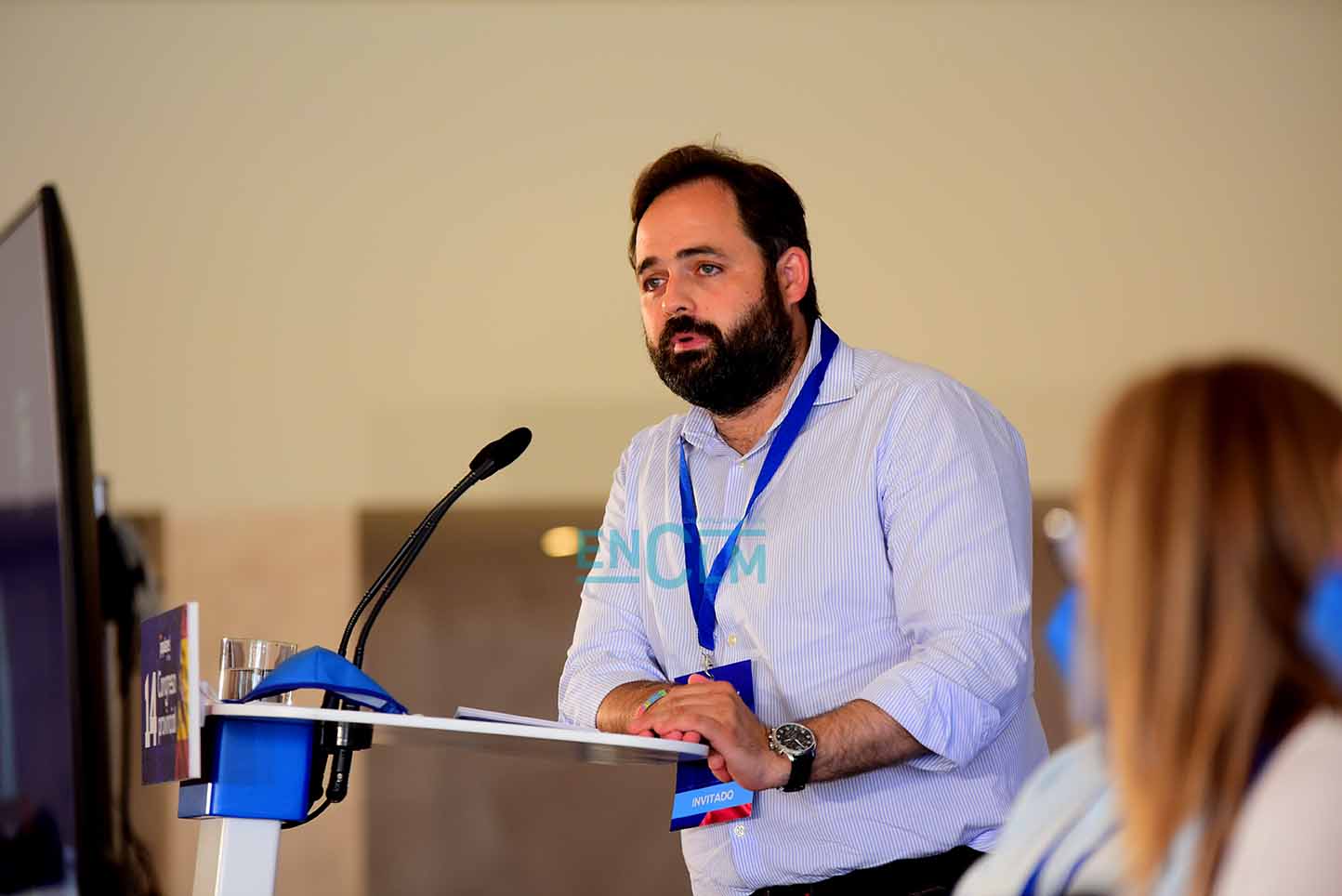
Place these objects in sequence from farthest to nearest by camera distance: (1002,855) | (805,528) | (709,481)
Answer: (709,481)
(805,528)
(1002,855)

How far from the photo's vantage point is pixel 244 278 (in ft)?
16.1

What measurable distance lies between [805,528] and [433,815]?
2572mm

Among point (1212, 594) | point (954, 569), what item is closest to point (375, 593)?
point (954, 569)

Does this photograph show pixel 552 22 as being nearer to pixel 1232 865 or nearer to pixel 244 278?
pixel 244 278

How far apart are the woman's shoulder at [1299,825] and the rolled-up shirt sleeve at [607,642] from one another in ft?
5.25

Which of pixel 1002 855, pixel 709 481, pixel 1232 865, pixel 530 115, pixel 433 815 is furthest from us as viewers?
pixel 530 115

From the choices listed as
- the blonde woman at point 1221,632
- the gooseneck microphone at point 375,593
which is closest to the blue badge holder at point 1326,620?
the blonde woman at point 1221,632

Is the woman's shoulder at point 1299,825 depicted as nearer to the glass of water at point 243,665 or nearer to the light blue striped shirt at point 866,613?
the light blue striped shirt at point 866,613

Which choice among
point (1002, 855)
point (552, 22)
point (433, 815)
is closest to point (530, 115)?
point (552, 22)

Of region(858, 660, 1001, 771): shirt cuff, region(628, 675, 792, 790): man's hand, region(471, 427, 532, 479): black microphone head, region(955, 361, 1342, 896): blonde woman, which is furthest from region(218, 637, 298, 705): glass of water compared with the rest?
region(955, 361, 1342, 896): blonde woman

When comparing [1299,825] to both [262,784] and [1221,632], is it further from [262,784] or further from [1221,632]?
[262,784]

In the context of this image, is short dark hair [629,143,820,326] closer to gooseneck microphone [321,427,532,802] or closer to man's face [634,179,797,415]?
man's face [634,179,797,415]

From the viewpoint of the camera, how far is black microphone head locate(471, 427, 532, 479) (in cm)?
230

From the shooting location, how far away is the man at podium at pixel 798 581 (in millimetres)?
2176
